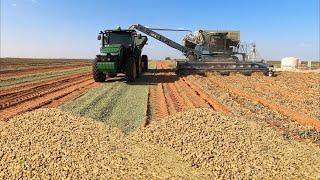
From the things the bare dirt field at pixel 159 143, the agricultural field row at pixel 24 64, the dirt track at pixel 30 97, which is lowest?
the bare dirt field at pixel 159 143

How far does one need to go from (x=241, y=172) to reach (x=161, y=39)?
23492 mm

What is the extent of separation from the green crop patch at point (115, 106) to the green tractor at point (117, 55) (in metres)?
1.92

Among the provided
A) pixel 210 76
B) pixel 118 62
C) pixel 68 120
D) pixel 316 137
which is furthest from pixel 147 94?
pixel 210 76

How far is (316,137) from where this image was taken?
861cm

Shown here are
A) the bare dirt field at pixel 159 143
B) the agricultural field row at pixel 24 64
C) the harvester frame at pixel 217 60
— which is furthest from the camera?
the agricultural field row at pixel 24 64

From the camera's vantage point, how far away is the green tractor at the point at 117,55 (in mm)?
17814

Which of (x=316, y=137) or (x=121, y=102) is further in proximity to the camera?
(x=121, y=102)

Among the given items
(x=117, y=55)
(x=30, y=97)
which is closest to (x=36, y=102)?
(x=30, y=97)

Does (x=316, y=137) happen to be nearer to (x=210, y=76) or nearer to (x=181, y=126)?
(x=181, y=126)

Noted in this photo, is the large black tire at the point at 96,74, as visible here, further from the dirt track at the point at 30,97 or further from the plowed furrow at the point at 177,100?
the plowed furrow at the point at 177,100

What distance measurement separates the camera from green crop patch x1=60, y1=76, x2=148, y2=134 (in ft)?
32.0

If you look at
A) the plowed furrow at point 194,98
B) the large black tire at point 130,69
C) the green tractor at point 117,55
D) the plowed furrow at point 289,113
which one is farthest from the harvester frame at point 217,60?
the plowed furrow at point 289,113

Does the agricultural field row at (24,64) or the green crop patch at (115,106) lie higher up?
the agricultural field row at (24,64)

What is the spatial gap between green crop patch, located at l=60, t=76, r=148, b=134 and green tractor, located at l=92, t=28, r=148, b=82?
1917 mm
